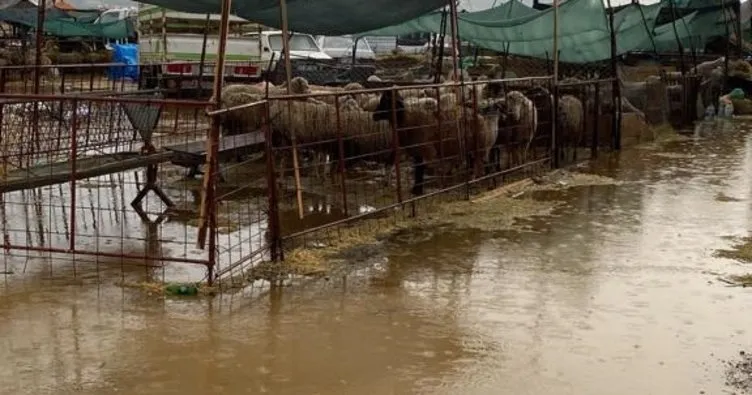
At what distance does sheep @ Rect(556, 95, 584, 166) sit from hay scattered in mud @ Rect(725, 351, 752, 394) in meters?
9.00

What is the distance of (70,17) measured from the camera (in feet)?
117

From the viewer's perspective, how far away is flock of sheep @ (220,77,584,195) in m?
10.8

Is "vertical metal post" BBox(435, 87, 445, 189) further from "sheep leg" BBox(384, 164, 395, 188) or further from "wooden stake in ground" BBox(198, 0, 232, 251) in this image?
"wooden stake in ground" BBox(198, 0, 232, 251)

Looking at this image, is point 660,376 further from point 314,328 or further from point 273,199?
point 273,199

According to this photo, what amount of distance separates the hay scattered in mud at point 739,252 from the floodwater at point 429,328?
0.14 m

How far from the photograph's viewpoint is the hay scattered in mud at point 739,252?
819 centimetres

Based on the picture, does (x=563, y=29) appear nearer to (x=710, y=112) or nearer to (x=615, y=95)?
(x=615, y=95)

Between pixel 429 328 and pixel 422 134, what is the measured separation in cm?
513

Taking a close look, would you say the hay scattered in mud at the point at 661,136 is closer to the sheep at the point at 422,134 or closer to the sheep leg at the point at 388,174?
the sheep leg at the point at 388,174

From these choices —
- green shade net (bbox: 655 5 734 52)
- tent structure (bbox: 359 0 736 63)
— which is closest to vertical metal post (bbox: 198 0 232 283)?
tent structure (bbox: 359 0 736 63)

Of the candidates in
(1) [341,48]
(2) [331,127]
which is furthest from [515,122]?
(1) [341,48]

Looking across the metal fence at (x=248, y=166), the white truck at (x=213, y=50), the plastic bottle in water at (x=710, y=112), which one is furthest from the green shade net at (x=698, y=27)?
the white truck at (x=213, y=50)

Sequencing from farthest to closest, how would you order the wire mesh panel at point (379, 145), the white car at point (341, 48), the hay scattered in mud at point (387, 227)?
the white car at point (341, 48), the wire mesh panel at point (379, 145), the hay scattered in mud at point (387, 227)

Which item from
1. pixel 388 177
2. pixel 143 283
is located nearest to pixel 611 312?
pixel 143 283
